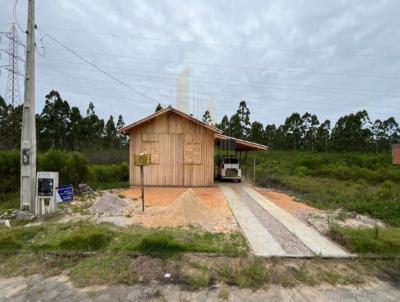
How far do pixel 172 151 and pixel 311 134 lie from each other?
34862 millimetres

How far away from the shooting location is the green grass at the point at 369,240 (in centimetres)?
604

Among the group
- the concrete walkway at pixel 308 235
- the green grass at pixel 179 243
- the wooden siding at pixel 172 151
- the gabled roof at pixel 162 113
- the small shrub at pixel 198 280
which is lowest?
the small shrub at pixel 198 280

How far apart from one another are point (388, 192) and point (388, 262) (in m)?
9.08

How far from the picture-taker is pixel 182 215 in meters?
8.38

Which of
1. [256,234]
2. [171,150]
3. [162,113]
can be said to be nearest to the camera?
[256,234]

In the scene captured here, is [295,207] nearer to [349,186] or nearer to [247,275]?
[247,275]

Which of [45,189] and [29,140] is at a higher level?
[29,140]

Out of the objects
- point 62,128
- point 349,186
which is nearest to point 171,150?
point 349,186

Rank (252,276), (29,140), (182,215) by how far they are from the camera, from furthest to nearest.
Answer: (29,140)
(182,215)
(252,276)

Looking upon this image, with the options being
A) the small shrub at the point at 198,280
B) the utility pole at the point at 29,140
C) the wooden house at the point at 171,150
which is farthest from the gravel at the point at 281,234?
the utility pole at the point at 29,140

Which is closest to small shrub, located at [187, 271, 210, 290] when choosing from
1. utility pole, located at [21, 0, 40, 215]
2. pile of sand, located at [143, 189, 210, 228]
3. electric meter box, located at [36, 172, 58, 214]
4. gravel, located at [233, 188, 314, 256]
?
gravel, located at [233, 188, 314, 256]

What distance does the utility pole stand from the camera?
914 cm

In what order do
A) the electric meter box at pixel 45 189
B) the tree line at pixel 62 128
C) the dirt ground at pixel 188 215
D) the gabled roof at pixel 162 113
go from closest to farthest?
the dirt ground at pixel 188 215, the electric meter box at pixel 45 189, the gabled roof at pixel 162 113, the tree line at pixel 62 128

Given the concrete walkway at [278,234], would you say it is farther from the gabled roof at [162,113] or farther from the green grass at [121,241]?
the gabled roof at [162,113]
